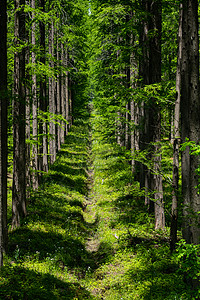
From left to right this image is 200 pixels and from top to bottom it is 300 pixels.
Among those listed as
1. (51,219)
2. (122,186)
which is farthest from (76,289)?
(122,186)

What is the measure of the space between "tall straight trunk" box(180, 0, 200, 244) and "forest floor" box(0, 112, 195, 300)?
3.94ft

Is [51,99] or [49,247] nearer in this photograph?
[49,247]

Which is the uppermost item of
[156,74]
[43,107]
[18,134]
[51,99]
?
[51,99]

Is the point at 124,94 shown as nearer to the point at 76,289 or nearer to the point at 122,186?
the point at 76,289

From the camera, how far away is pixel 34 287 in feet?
17.2

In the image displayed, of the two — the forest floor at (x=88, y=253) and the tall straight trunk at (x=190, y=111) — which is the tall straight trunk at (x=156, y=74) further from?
the tall straight trunk at (x=190, y=111)

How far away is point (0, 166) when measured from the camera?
530cm

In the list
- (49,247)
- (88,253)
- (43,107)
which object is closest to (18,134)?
(49,247)

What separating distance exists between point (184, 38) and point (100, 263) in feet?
21.2

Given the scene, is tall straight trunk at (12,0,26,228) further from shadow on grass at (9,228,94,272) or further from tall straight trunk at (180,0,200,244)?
tall straight trunk at (180,0,200,244)

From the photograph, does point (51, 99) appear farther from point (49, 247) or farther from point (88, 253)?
point (49, 247)

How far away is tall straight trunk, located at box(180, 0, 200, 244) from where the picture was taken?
4961 mm

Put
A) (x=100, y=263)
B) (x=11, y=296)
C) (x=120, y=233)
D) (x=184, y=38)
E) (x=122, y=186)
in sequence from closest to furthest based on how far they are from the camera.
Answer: (x=11, y=296)
(x=184, y=38)
(x=100, y=263)
(x=120, y=233)
(x=122, y=186)

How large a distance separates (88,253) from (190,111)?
19.2ft
